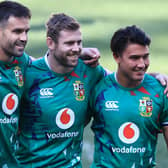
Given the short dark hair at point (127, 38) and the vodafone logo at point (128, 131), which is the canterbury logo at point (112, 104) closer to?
the vodafone logo at point (128, 131)

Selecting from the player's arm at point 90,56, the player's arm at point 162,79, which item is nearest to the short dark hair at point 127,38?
the player's arm at point 90,56

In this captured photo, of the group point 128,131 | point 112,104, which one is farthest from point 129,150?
point 112,104

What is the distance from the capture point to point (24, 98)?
433 centimetres

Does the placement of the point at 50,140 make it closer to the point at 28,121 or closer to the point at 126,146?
the point at 28,121

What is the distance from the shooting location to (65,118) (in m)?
4.27

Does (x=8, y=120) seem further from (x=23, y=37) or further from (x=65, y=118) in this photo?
(x=23, y=37)

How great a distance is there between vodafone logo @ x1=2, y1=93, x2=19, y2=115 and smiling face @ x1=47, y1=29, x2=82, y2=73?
0.37 metres

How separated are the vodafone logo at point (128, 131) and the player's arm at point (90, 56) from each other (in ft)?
1.71

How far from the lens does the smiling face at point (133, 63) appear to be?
4090 mm

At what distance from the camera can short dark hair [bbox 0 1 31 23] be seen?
165 inches

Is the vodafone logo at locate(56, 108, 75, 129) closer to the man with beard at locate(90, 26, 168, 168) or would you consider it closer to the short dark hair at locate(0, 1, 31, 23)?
the man with beard at locate(90, 26, 168, 168)

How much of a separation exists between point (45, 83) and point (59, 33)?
375 mm

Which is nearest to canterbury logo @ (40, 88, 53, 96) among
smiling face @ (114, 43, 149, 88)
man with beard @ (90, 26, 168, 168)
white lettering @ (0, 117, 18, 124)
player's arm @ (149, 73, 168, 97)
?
white lettering @ (0, 117, 18, 124)

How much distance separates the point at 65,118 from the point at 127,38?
721mm
